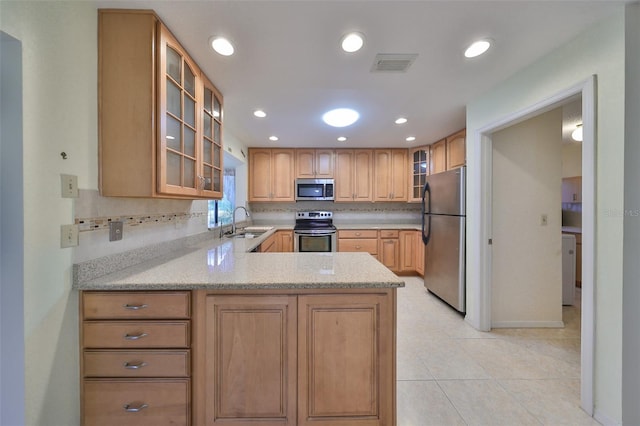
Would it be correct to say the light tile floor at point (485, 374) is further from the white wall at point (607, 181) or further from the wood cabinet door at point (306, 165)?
the wood cabinet door at point (306, 165)

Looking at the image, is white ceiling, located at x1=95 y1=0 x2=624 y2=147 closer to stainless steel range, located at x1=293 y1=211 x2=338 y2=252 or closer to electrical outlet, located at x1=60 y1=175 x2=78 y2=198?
electrical outlet, located at x1=60 y1=175 x2=78 y2=198

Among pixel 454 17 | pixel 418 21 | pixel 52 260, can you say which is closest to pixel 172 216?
pixel 52 260

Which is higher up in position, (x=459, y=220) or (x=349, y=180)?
(x=349, y=180)

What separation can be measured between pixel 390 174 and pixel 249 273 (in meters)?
3.69

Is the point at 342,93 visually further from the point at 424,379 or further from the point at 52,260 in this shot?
the point at 424,379

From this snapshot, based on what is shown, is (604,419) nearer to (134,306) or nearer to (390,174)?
(134,306)

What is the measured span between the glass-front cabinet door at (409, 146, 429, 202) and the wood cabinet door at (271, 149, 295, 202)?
2134mm

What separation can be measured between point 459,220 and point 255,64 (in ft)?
8.11

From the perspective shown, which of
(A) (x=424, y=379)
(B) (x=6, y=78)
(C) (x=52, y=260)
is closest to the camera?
(B) (x=6, y=78)

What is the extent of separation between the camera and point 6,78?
96 cm

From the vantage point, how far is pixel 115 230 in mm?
1402

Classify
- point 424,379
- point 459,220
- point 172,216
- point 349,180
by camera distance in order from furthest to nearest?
point 349,180 → point 459,220 → point 172,216 → point 424,379

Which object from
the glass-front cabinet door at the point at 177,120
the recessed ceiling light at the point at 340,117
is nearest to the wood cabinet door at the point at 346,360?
the glass-front cabinet door at the point at 177,120

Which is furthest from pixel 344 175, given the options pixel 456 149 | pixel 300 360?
pixel 300 360
